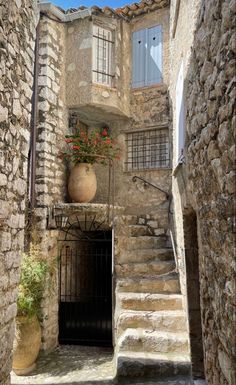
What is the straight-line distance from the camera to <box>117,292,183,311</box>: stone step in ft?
16.9

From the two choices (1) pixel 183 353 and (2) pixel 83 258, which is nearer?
(1) pixel 183 353

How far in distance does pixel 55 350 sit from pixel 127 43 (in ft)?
24.7

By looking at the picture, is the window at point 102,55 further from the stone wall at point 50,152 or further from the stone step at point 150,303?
the stone step at point 150,303

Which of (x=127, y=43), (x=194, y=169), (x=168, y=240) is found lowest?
(x=168, y=240)

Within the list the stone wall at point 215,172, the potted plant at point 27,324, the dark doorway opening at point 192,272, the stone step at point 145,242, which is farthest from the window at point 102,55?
the stone wall at point 215,172

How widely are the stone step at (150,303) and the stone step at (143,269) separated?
2.27 ft

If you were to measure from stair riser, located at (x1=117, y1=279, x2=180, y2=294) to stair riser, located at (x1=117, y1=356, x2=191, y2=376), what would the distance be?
4.45ft

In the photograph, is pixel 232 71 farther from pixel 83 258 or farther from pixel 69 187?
pixel 83 258

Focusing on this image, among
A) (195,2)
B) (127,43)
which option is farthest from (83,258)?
(195,2)

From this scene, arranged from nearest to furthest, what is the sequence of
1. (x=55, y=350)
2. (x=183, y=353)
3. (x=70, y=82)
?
(x=183, y=353) → (x=55, y=350) → (x=70, y=82)

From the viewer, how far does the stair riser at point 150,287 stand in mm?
5480

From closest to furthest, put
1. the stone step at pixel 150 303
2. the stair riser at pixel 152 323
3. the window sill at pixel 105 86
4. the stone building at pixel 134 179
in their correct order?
the stone building at pixel 134 179
the stair riser at pixel 152 323
the stone step at pixel 150 303
the window sill at pixel 105 86

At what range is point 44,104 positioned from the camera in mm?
6742

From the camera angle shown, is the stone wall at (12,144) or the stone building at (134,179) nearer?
the stone building at (134,179)
